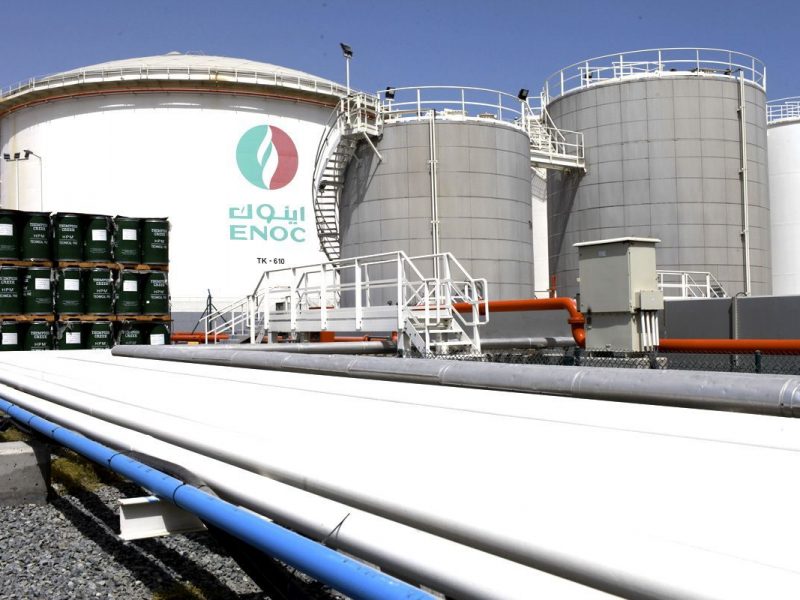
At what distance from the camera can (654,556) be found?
56.9 inches

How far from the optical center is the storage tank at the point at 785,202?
1034 inches

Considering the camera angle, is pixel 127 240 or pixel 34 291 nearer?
pixel 34 291

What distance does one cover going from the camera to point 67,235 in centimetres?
1656

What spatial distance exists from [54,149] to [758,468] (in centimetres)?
2830

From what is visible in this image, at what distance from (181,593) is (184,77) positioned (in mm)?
23902

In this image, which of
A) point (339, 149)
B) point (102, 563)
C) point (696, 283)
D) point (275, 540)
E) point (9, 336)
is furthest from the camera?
point (696, 283)

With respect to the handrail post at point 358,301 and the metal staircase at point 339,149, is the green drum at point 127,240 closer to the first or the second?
the metal staircase at point 339,149

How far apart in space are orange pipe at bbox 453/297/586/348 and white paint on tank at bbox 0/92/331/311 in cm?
1138

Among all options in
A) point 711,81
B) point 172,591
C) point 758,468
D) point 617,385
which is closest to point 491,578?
point 758,468

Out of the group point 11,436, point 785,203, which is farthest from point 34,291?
point 785,203

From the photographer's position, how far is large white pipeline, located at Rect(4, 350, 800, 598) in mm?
1422

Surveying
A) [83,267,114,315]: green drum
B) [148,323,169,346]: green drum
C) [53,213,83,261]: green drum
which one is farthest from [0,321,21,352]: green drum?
[148,323,169,346]: green drum

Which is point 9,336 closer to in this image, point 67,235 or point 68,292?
point 68,292

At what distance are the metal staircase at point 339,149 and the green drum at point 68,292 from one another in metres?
6.98
